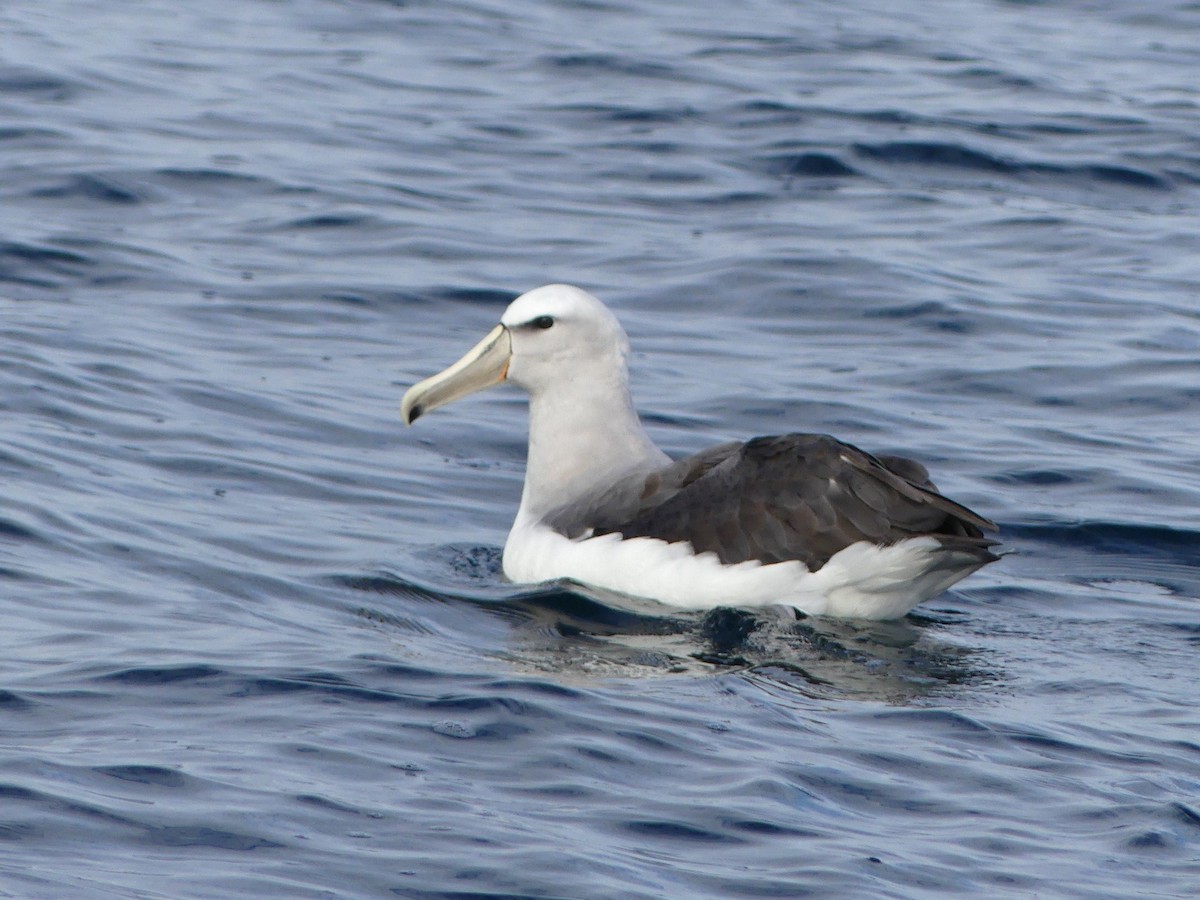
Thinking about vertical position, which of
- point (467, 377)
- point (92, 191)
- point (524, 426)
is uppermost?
point (92, 191)

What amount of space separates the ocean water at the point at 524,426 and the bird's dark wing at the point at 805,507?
339 mm

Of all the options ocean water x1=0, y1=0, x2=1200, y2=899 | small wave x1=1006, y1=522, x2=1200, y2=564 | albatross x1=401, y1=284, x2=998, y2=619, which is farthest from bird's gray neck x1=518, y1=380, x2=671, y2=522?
small wave x1=1006, y1=522, x2=1200, y2=564

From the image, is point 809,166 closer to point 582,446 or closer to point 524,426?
point 524,426

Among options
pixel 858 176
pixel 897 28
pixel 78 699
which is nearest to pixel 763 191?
pixel 858 176

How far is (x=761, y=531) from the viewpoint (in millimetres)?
8703

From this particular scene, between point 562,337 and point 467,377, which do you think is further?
point 467,377

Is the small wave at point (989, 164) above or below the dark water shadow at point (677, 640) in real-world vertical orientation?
above

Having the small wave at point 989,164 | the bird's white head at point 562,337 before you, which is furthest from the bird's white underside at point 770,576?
the small wave at point 989,164

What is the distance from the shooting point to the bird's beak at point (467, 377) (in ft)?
33.0

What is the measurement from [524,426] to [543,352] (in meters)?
2.26

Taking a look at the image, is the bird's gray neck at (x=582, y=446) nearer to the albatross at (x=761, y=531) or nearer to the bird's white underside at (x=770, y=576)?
the albatross at (x=761, y=531)

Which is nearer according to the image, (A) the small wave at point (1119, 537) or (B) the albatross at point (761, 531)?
(B) the albatross at point (761, 531)

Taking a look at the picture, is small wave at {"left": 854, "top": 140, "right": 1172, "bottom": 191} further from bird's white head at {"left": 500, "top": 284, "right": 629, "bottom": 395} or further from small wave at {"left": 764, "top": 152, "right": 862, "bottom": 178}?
bird's white head at {"left": 500, "top": 284, "right": 629, "bottom": 395}

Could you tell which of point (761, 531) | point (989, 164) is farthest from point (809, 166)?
point (761, 531)
